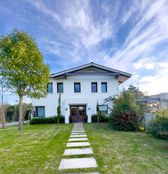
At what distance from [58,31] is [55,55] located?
6.14 metres

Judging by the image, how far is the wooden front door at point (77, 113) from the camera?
23125mm

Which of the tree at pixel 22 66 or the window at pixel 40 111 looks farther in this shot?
the window at pixel 40 111

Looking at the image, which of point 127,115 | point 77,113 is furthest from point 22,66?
point 77,113

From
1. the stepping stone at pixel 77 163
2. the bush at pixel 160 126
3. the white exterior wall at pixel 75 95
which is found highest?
the white exterior wall at pixel 75 95

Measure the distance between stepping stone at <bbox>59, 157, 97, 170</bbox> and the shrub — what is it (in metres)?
8.64

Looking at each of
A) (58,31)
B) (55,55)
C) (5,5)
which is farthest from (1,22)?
(55,55)

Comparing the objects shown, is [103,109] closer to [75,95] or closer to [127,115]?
[75,95]

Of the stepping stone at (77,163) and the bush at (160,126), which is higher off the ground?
the bush at (160,126)

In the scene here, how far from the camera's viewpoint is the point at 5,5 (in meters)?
12.2

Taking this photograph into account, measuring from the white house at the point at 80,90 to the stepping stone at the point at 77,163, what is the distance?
1723 cm

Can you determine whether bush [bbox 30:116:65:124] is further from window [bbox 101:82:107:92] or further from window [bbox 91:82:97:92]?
window [bbox 101:82:107:92]

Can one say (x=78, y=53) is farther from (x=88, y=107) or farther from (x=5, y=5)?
(x=5, y=5)

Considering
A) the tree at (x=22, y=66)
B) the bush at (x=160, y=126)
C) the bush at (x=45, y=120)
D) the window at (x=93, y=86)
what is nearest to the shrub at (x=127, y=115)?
the bush at (x=160, y=126)

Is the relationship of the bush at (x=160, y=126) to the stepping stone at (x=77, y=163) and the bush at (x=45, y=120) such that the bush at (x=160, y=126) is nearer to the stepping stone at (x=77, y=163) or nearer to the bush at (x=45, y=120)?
the stepping stone at (x=77, y=163)
